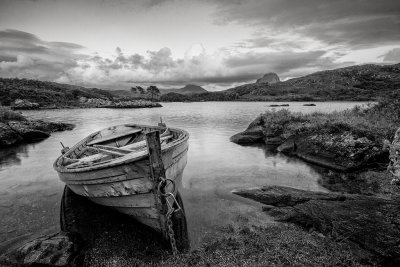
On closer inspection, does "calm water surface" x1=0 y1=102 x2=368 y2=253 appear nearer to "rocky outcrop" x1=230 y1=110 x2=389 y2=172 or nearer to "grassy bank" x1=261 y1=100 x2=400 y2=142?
"rocky outcrop" x1=230 y1=110 x2=389 y2=172

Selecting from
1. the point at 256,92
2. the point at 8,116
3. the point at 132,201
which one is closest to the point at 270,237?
the point at 132,201

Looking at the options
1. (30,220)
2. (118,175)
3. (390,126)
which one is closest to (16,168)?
(30,220)

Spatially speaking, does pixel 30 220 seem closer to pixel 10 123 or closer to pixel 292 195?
pixel 292 195

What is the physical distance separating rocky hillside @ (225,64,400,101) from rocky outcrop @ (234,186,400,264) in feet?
422

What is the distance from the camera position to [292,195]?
8172 millimetres

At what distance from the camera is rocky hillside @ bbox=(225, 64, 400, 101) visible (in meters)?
128

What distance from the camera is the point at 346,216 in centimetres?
618

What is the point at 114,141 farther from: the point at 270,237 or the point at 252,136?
the point at 252,136

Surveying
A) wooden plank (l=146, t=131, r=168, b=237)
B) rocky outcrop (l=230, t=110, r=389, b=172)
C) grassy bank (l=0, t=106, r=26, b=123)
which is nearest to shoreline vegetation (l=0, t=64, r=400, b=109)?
grassy bank (l=0, t=106, r=26, b=123)

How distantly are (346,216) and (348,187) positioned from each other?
13.1 feet

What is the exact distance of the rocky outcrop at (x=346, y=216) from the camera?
17.0 ft

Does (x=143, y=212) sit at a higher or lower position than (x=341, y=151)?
higher

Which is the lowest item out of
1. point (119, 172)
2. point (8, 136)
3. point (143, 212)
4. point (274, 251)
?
point (274, 251)

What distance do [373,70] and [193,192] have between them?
210622mm
